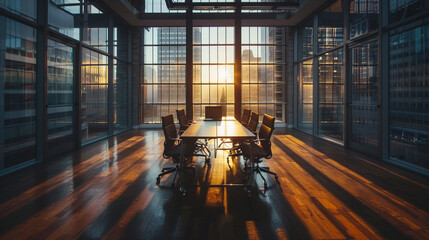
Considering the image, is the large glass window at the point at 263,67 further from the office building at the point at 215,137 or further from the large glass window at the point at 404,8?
the large glass window at the point at 404,8

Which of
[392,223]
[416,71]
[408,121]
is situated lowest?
[392,223]

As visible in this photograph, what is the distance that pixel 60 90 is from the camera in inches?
232

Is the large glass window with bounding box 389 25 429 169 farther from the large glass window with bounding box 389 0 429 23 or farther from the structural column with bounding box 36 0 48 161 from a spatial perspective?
the structural column with bounding box 36 0 48 161

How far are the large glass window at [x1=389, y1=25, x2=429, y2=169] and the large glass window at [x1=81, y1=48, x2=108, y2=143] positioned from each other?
7555 mm

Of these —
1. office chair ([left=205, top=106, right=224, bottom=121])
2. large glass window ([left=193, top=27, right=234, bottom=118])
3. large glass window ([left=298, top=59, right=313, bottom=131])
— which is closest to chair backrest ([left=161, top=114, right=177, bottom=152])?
office chair ([left=205, top=106, right=224, bottom=121])

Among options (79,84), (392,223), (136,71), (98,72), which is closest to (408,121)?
(392,223)

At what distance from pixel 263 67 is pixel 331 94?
4.59m

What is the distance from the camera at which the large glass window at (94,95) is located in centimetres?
705

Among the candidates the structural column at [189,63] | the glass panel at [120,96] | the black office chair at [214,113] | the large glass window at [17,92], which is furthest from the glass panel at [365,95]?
the glass panel at [120,96]

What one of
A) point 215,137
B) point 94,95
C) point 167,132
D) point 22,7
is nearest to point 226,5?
point 94,95

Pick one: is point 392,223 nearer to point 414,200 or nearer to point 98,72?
point 414,200

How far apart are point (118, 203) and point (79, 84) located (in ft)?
15.5

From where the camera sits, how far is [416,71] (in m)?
4.39

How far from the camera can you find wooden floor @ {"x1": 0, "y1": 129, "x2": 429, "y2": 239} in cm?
238
